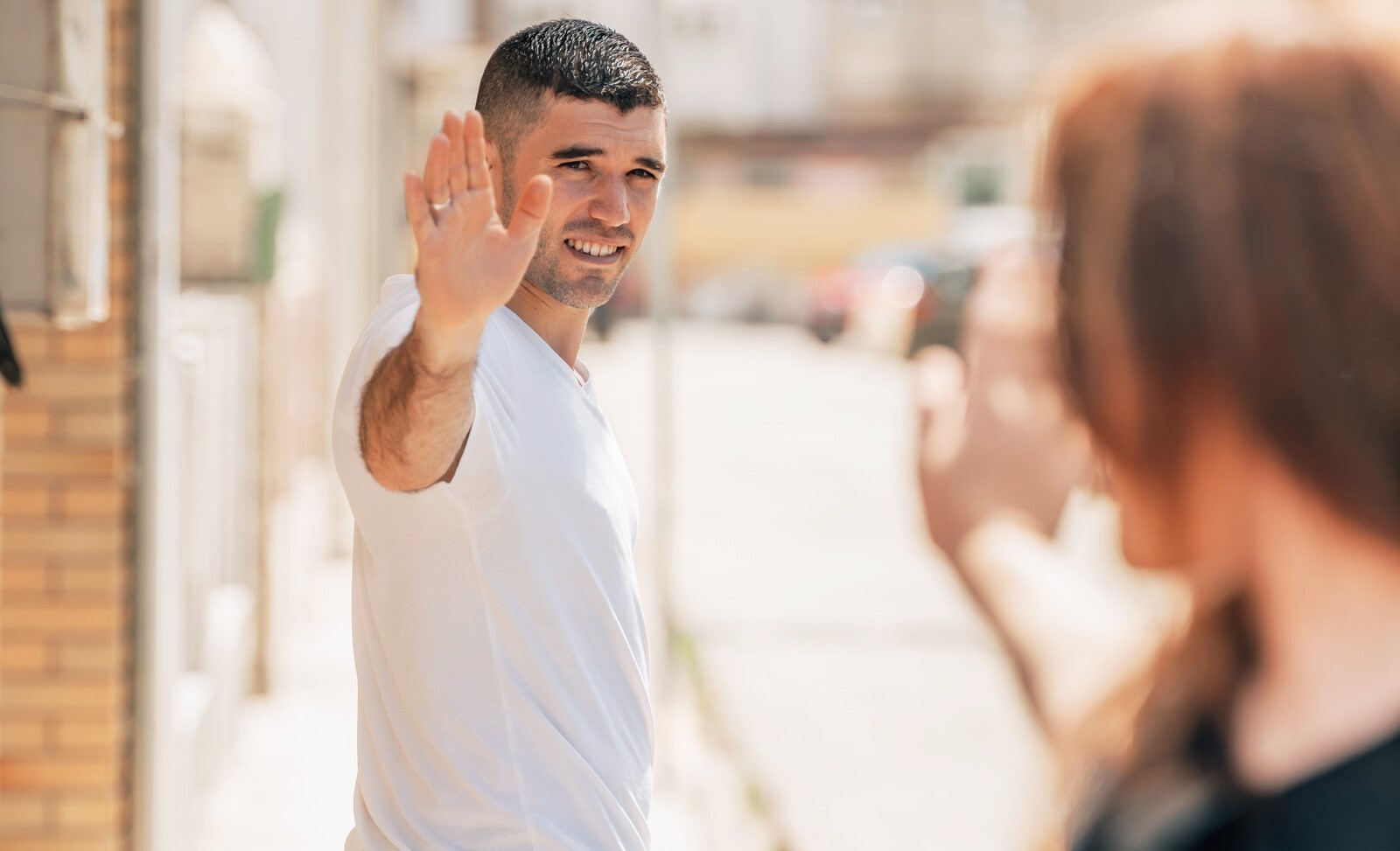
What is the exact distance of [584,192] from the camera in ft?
7.25

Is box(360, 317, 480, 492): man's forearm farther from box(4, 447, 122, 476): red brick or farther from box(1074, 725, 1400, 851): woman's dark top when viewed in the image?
box(4, 447, 122, 476): red brick

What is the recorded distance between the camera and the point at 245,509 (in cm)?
581

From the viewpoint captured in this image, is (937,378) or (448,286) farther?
(448,286)

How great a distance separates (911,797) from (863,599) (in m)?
3.59

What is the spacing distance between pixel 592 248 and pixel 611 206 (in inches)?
2.5

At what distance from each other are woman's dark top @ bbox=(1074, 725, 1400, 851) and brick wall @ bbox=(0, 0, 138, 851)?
297cm

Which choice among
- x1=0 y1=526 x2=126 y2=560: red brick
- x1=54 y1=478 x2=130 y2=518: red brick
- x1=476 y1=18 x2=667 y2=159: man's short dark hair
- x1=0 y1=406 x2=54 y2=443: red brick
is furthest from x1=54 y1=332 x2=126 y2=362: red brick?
x1=476 y1=18 x2=667 y2=159: man's short dark hair

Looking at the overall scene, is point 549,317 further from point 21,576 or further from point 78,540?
point 21,576

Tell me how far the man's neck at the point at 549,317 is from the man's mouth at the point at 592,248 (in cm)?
8

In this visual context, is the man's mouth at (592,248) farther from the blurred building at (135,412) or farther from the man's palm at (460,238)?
the blurred building at (135,412)

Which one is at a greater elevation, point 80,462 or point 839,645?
point 80,462

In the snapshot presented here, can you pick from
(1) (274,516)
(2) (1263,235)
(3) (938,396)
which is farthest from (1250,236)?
(1) (274,516)

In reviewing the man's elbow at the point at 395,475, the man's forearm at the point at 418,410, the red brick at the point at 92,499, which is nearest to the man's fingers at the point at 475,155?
the man's forearm at the point at 418,410

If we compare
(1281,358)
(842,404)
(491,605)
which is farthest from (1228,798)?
(842,404)
